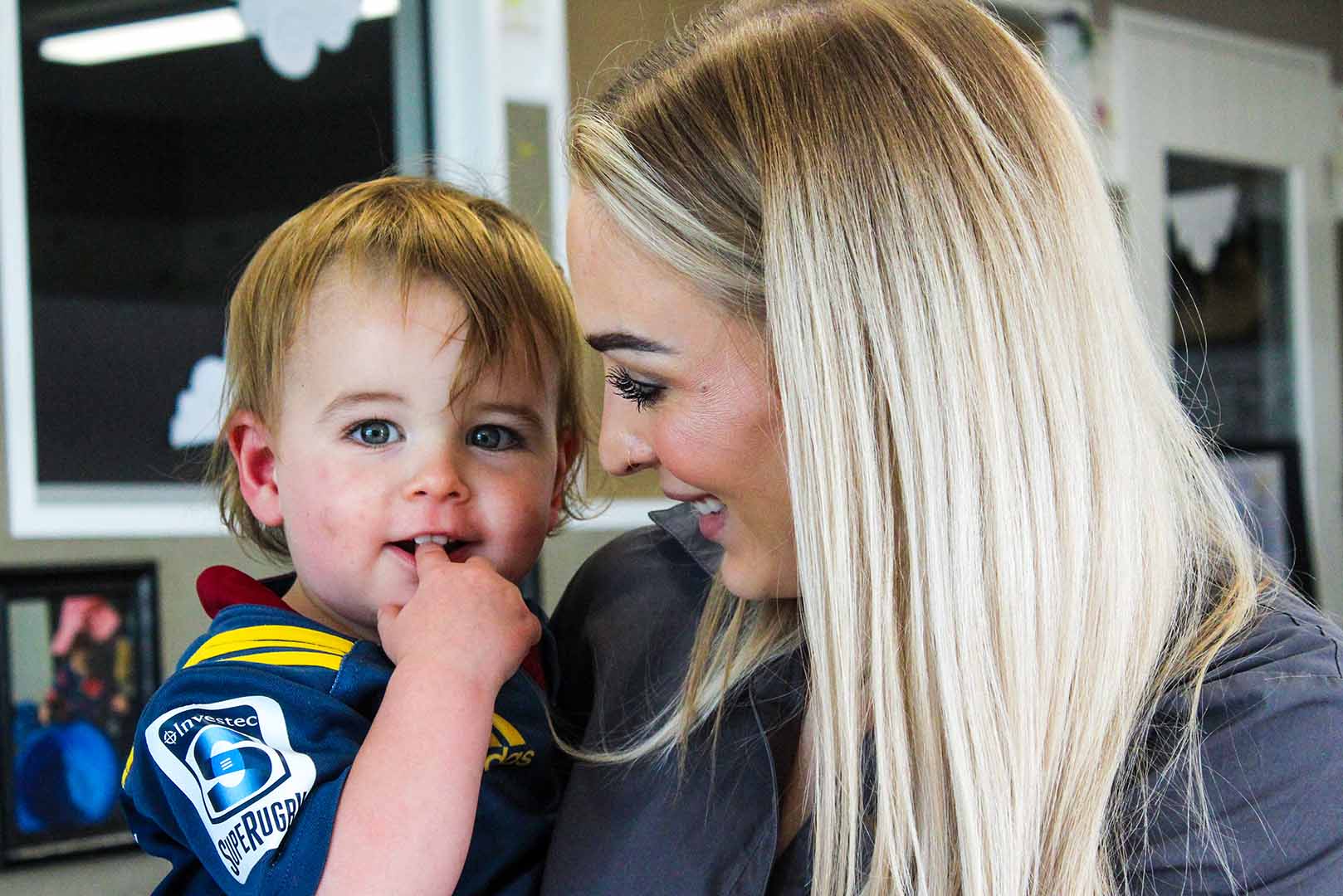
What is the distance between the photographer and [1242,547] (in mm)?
1080

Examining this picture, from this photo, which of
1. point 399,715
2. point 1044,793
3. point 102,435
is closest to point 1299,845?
point 1044,793

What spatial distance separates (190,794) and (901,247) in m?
0.61

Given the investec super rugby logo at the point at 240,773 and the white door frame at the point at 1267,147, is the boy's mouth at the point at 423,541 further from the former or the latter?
the white door frame at the point at 1267,147

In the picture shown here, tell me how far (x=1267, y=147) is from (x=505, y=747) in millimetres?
3637

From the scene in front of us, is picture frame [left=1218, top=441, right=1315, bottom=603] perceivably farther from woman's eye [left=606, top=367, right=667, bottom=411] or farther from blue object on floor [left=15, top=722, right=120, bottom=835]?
woman's eye [left=606, top=367, right=667, bottom=411]

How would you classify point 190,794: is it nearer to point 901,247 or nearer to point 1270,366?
point 901,247

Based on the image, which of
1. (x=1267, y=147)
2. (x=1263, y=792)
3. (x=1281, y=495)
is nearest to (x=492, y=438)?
(x=1263, y=792)

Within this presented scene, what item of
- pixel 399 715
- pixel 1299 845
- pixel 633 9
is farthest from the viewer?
pixel 633 9

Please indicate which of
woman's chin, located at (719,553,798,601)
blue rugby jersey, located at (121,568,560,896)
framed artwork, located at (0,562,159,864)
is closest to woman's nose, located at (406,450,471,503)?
blue rugby jersey, located at (121,568,560,896)

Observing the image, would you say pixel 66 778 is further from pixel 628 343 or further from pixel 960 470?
pixel 960 470

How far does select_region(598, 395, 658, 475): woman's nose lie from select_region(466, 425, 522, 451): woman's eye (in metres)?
0.14

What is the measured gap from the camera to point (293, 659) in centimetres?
111

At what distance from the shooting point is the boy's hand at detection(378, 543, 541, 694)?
109 centimetres

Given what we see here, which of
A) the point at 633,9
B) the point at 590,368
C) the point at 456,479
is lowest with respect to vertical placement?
the point at 456,479
